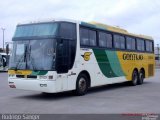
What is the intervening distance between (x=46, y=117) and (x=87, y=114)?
1276mm

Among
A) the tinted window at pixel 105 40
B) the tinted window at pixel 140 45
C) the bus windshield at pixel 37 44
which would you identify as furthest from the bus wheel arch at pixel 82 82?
the tinted window at pixel 140 45

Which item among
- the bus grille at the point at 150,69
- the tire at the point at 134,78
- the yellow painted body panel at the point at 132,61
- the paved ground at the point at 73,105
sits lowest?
the paved ground at the point at 73,105

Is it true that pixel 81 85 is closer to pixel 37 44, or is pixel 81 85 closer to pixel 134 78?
pixel 37 44

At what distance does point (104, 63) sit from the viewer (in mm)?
18391

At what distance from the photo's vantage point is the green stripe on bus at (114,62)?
18953 mm

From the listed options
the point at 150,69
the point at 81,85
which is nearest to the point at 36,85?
the point at 81,85

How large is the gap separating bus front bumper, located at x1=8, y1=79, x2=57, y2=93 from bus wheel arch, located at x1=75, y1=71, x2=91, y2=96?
188 cm

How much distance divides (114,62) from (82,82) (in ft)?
13.4

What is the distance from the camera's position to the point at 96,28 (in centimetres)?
1773

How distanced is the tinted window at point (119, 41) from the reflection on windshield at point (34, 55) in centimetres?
632

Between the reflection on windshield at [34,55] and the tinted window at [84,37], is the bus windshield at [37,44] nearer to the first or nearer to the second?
the reflection on windshield at [34,55]

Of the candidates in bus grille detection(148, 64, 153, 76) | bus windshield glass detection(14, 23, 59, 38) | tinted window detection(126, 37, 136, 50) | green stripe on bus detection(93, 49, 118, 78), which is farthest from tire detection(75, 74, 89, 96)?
bus grille detection(148, 64, 153, 76)

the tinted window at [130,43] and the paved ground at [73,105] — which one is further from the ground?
the tinted window at [130,43]

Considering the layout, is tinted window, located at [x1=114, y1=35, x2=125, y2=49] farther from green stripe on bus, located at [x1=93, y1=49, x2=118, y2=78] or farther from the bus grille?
the bus grille
